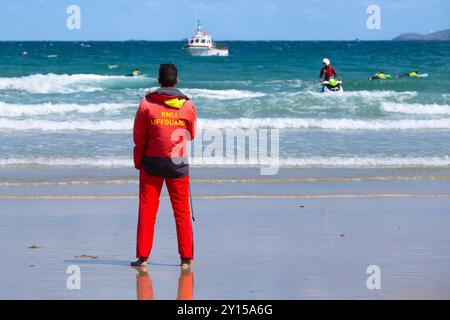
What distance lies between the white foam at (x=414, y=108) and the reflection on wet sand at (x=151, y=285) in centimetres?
1883

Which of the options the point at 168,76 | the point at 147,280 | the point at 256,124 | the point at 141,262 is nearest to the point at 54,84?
the point at 256,124

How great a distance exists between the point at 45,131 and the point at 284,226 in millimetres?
11382

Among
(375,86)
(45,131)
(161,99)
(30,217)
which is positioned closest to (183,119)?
(161,99)

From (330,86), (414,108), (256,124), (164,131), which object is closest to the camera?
(164,131)

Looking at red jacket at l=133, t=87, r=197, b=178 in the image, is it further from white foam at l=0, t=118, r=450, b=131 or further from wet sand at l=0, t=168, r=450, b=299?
white foam at l=0, t=118, r=450, b=131

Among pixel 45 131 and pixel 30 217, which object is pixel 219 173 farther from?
pixel 45 131

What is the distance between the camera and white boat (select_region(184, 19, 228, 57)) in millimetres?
82312

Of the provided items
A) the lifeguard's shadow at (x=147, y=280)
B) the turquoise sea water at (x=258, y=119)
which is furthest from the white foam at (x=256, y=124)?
the lifeguard's shadow at (x=147, y=280)

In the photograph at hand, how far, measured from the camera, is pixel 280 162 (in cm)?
1434

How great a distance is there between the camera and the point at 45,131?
1941cm

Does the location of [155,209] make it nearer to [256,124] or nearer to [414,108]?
[256,124]

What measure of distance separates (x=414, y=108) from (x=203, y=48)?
59.4 metres

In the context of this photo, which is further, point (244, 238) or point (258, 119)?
point (258, 119)

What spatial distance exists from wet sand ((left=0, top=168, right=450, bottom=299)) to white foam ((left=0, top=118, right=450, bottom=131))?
763 centimetres
